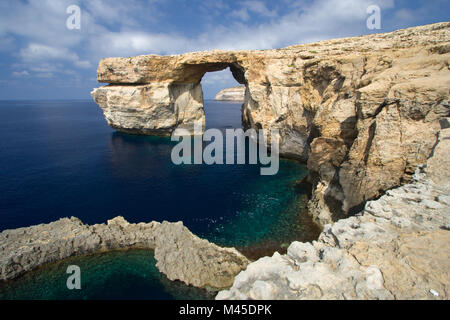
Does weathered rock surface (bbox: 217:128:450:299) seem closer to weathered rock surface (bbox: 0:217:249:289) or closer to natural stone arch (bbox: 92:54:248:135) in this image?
weathered rock surface (bbox: 0:217:249:289)

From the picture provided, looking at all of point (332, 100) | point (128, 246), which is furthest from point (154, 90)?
point (128, 246)

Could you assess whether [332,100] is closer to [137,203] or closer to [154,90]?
[137,203]

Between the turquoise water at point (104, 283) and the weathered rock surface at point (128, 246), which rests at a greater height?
the weathered rock surface at point (128, 246)

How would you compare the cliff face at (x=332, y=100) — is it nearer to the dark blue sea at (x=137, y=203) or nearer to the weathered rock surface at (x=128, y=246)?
the dark blue sea at (x=137, y=203)

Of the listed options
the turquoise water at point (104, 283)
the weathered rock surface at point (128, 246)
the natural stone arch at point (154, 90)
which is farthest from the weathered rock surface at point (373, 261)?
the natural stone arch at point (154, 90)

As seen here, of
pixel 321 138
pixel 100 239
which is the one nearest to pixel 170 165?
pixel 100 239
